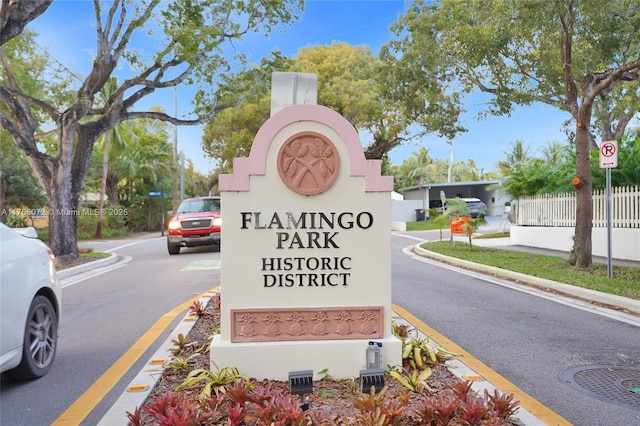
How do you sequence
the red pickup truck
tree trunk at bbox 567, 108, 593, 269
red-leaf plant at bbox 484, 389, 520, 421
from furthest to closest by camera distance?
the red pickup truck, tree trunk at bbox 567, 108, 593, 269, red-leaf plant at bbox 484, 389, 520, 421

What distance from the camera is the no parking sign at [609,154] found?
30.6 feet

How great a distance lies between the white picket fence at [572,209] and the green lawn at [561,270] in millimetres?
2042

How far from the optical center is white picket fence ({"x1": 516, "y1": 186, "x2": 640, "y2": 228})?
1298 centimetres

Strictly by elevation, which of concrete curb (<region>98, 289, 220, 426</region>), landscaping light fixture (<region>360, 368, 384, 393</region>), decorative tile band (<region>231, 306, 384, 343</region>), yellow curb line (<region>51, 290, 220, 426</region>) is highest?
decorative tile band (<region>231, 306, 384, 343</region>)

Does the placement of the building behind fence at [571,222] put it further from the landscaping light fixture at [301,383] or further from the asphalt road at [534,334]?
the landscaping light fixture at [301,383]

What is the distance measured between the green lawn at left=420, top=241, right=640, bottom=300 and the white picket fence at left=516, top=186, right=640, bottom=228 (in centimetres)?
204

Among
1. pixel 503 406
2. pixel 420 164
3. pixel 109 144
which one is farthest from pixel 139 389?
pixel 420 164

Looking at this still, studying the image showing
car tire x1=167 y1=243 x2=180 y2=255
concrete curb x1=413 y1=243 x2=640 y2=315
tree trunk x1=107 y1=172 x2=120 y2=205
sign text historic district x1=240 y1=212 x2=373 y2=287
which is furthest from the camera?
tree trunk x1=107 y1=172 x2=120 y2=205

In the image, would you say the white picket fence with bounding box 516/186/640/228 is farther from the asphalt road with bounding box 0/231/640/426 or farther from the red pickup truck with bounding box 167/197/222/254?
the red pickup truck with bounding box 167/197/222/254

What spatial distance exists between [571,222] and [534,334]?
37.6 ft

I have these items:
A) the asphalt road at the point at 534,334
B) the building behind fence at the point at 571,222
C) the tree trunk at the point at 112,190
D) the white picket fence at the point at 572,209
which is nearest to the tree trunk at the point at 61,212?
the asphalt road at the point at 534,334

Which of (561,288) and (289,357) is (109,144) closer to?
(561,288)

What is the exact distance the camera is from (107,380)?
432cm

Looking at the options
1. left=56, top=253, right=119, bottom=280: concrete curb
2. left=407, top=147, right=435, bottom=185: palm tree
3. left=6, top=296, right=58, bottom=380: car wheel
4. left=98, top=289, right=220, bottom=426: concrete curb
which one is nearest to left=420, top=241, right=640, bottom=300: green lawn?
left=98, top=289, right=220, bottom=426: concrete curb
